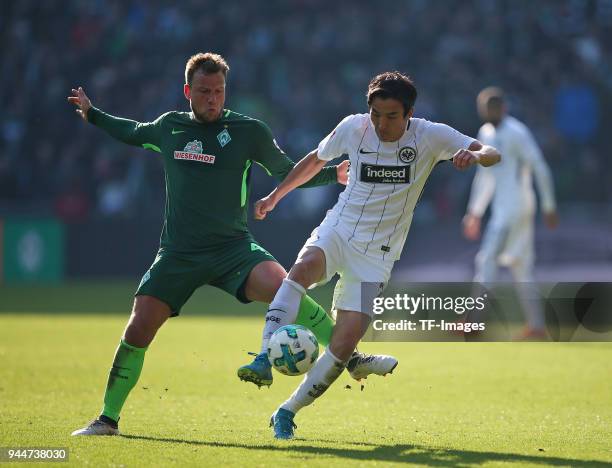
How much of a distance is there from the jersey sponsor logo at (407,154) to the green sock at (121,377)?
6.30 feet

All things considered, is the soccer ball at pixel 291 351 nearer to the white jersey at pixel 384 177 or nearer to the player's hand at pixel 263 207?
the white jersey at pixel 384 177

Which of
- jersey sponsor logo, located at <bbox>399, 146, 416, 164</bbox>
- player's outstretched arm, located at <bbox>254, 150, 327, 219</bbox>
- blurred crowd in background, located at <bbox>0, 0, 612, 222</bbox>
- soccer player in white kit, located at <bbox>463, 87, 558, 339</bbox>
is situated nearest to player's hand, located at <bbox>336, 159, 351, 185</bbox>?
player's outstretched arm, located at <bbox>254, 150, 327, 219</bbox>

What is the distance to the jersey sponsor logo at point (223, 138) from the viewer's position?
692 centimetres

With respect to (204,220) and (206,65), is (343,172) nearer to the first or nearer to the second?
(204,220)

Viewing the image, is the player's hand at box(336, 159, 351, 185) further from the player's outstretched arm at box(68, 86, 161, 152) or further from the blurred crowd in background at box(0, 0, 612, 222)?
the blurred crowd in background at box(0, 0, 612, 222)

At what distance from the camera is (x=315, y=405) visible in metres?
8.13

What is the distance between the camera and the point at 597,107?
2197cm

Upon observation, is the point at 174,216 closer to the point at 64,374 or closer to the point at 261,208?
the point at 261,208

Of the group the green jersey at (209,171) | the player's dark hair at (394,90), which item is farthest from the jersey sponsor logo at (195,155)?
the player's dark hair at (394,90)

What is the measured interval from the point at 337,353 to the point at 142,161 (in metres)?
16.6

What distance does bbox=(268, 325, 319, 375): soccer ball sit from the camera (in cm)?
594

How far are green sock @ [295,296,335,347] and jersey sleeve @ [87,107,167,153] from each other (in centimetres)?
135

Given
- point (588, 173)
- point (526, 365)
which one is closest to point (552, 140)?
point (588, 173)

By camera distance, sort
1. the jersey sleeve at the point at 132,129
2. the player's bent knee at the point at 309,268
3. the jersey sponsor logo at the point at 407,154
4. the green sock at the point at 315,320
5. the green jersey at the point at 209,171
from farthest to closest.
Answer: the jersey sleeve at the point at 132,129 < the green sock at the point at 315,320 < the green jersey at the point at 209,171 < the jersey sponsor logo at the point at 407,154 < the player's bent knee at the point at 309,268
